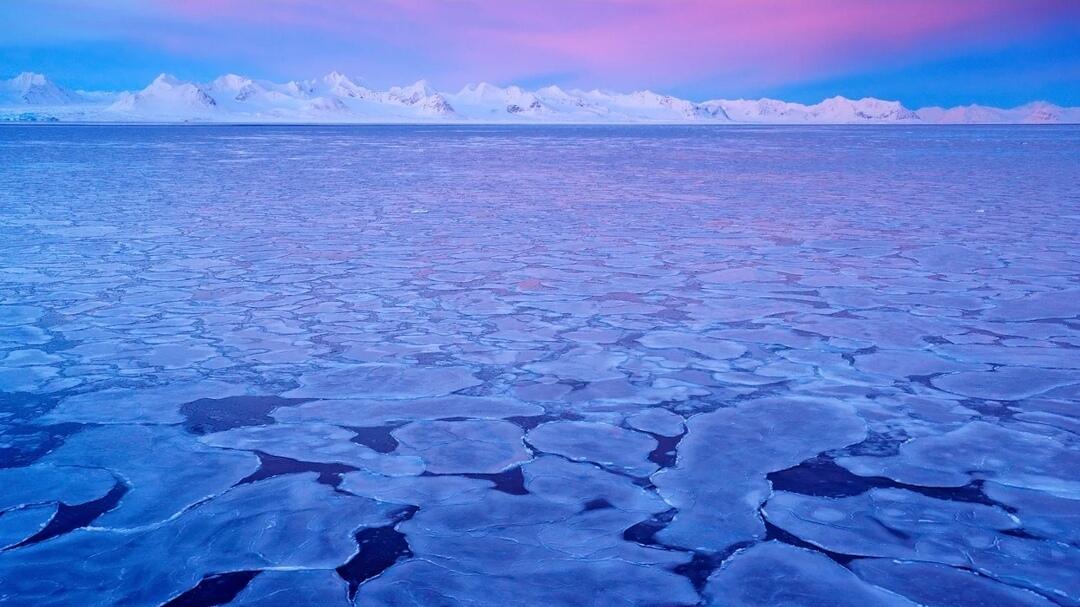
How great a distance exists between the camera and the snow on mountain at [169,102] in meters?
138

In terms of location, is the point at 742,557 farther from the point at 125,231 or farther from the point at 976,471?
the point at 125,231

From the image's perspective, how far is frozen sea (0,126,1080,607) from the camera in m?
2.25

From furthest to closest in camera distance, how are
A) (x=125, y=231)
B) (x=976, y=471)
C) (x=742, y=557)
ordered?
(x=125, y=231)
(x=976, y=471)
(x=742, y=557)

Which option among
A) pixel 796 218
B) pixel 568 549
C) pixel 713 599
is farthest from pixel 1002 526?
pixel 796 218

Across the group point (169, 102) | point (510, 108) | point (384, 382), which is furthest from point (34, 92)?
point (384, 382)

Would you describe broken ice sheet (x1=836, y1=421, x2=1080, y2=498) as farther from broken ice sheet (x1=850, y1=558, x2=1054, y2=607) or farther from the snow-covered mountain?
the snow-covered mountain

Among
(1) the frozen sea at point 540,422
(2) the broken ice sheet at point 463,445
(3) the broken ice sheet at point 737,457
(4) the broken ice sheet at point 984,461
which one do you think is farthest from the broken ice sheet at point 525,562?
(4) the broken ice sheet at point 984,461

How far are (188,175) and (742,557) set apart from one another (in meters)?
→ 14.9

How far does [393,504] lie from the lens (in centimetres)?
262

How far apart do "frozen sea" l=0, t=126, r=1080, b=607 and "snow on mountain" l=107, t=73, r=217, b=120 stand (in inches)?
5434

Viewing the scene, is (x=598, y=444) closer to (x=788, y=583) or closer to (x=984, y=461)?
(x=788, y=583)

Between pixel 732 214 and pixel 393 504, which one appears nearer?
pixel 393 504

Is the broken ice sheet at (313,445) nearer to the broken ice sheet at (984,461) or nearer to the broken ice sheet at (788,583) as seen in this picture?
the broken ice sheet at (788,583)

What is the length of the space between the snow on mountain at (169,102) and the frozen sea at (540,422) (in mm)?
138027
